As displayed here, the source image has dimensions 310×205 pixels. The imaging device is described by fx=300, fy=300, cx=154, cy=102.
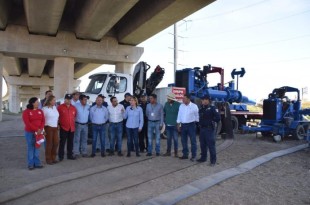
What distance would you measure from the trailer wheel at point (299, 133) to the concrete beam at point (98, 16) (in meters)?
8.58

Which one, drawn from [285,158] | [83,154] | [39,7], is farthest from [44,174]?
[39,7]

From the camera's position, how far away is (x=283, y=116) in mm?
12820


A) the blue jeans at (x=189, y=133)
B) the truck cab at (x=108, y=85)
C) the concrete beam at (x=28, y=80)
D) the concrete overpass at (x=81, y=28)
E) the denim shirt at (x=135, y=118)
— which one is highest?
the concrete overpass at (x=81, y=28)

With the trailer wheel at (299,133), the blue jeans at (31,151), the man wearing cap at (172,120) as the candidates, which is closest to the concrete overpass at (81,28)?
the man wearing cap at (172,120)

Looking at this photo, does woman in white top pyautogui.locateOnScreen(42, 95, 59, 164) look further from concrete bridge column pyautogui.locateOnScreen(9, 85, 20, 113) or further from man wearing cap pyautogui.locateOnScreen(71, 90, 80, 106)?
concrete bridge column pyautogui.locateOnScreen(9, 85, 20, 113)

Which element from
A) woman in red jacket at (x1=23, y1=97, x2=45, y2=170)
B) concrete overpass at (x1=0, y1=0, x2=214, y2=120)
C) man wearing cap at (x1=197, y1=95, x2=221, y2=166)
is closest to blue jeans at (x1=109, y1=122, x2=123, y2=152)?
woman in red jacket at (x1=23, y1=97, x2=45, y2=170)

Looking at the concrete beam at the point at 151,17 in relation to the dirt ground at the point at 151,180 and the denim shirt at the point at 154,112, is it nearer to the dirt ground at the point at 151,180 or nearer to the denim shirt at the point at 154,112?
the denim shirt at the point at 154,112

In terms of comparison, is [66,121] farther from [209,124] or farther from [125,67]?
[125,67]

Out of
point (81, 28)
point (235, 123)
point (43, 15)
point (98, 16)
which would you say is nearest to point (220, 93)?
point (235, 123)

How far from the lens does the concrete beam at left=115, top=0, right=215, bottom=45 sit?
12508 millimetres

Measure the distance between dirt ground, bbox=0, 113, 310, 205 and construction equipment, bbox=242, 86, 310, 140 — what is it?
3737mm

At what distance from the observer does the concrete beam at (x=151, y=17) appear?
1251cm

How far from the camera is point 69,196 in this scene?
521 centimetres

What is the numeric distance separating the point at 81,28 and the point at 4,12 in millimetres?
3762
